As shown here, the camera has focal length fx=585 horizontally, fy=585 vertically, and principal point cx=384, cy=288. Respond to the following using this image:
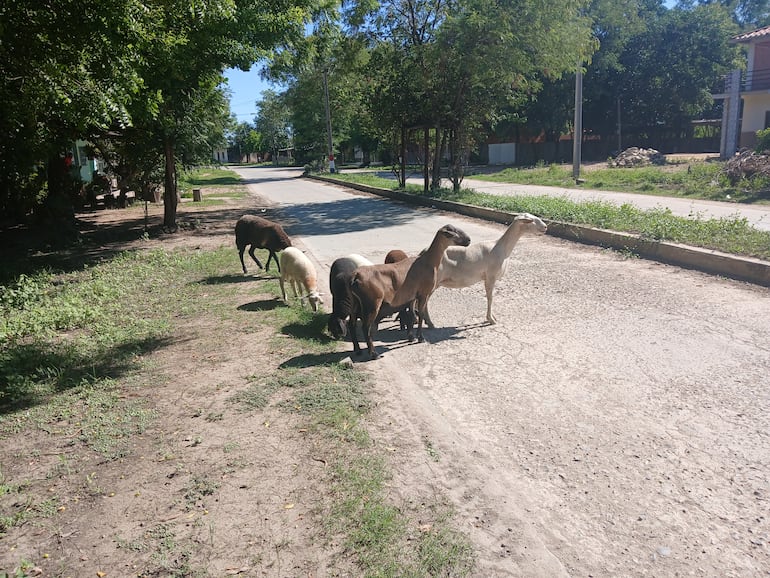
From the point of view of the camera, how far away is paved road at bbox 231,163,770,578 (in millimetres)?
2947

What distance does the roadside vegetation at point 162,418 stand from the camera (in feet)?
9.61

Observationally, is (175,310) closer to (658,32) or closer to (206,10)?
(206,10)

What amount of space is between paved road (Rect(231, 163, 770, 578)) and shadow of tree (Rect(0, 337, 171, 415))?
2.19 meters

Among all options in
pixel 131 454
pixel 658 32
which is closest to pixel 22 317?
pixel 131 454

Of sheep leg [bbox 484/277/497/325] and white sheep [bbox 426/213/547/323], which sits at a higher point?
white sheep [bbox 426/213/547/323]

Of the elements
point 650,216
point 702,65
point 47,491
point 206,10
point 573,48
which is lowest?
point 47,491

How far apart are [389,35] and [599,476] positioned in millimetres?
19388

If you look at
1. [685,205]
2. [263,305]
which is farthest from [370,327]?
[685,205]

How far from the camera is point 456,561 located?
278 centimetres

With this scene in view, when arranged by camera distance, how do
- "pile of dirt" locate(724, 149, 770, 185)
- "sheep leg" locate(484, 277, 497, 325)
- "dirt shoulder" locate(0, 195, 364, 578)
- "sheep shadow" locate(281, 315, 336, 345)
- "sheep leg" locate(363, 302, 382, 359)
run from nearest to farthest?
"dirt shoulder" locate(0, 195, 364, 578)
"sheep leg" locate(363, 302, 382, 359)
"sheep shadow" locate(281, 315, 336, 345)
"sheep leg" locate(484, 277, 497, 325)
"pile of dirt" locate(724, 149, 770, 185)

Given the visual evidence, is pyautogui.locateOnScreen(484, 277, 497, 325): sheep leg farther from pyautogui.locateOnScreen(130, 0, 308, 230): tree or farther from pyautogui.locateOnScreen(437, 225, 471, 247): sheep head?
pyautogui.locateOnScreen(130, 0, 308, 230): tree

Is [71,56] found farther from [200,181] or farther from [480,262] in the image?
[200,181]

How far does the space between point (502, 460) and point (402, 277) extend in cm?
240

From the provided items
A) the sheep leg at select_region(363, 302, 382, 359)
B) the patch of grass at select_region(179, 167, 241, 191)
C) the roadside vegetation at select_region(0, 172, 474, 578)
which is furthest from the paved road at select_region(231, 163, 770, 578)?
the patch of grass at select_region(179, 167, 241, 191)
